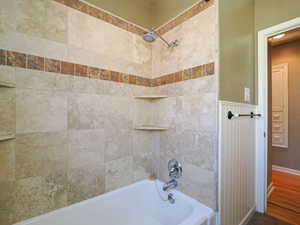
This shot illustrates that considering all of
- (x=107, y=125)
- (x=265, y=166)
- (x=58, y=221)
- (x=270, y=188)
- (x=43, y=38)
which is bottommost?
(x=270, y=188)

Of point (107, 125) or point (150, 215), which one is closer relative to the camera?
point (107, 125)

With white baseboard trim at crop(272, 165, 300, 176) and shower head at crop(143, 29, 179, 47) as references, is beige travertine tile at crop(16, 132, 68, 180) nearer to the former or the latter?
shower head at crop(143, 29, 179, 47)

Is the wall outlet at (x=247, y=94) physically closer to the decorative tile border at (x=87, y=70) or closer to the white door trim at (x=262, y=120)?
the white door trim at (x=262, y=120)

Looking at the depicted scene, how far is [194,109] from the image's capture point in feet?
4.54

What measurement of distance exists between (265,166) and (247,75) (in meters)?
1.16

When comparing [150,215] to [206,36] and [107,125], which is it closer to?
[107,125]

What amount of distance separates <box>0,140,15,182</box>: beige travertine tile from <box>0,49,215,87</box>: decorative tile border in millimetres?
600

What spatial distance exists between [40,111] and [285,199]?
327 cm

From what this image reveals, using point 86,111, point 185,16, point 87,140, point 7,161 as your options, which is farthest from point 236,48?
point 7,161

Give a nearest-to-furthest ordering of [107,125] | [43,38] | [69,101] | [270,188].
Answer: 1. [43,38]
2. [69,101]
3. [107,125]
4. [270,188]

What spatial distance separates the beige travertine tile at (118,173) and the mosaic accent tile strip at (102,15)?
1.53 meters

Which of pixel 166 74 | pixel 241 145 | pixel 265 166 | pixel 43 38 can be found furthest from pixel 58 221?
pixel 265 166

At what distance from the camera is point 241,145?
1530mm

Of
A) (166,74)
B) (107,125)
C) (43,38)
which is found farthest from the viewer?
(166,74)
